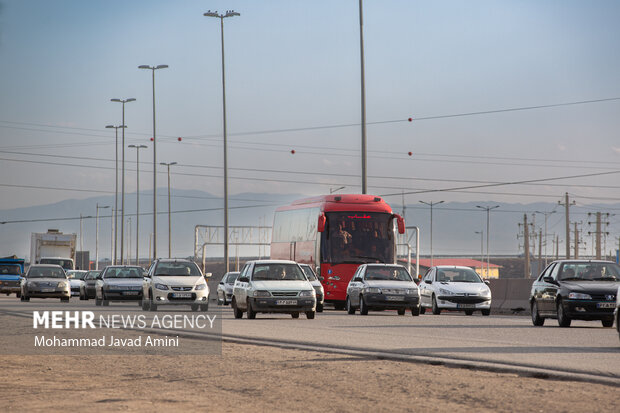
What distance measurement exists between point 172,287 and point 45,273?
15.3 m

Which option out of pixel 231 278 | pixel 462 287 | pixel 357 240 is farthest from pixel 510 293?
pixel 231 278

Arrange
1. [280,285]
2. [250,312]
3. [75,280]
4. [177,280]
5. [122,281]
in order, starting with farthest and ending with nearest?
[75,280] → [122,281] → [177,280] → [280,285] → [250,312]

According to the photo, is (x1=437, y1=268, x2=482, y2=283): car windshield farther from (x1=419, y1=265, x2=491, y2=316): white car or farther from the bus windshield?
the bus windshield

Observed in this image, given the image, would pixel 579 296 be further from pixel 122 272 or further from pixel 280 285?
pixel 122 272

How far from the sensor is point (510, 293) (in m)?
39.8

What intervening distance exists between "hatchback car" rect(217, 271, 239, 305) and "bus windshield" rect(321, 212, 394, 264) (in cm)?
547

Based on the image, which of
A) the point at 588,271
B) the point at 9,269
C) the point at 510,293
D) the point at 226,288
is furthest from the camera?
the point at 9,269

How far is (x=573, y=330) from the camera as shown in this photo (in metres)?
24.2

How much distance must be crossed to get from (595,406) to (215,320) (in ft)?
62.8

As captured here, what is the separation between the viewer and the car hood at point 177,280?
3475cm

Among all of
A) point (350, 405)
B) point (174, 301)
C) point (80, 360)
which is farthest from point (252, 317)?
point (350, 405)

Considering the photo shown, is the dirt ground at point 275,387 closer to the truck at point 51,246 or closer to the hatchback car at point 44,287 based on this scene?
the hatchback car at point 44,287

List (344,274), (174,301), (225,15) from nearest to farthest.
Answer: (174,301) → (344,274) → (225,15)

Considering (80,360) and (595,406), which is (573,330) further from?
(595,406)
